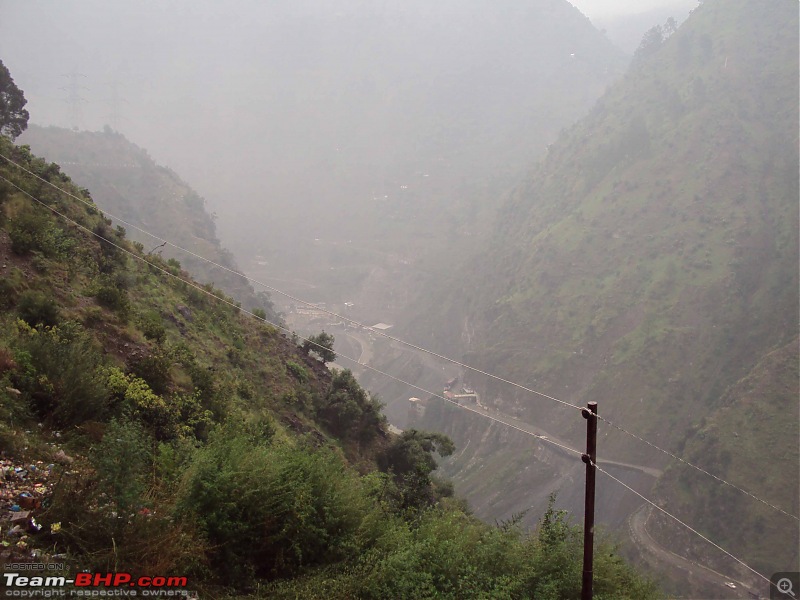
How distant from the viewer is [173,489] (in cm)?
772

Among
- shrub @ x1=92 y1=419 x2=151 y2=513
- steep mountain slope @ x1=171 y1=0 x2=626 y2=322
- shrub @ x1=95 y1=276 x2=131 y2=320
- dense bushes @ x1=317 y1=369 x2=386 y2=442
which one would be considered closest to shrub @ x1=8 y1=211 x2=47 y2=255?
shrub @ x1=95 y1=276 x2=131 y2=320

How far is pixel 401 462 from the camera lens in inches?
789

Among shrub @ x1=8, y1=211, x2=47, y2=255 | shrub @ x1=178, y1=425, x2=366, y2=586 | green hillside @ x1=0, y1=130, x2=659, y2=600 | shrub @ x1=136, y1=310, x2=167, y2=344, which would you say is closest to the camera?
green hillside @ x1=0, y1=130, x2=659, y2=600

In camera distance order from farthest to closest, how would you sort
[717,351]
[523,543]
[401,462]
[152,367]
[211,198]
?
[211,198]
[717,351]
[401,462]
[152,367]
[523,543]

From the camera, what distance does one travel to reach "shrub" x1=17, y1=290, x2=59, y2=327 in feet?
35.5

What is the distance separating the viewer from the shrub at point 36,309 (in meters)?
10.8

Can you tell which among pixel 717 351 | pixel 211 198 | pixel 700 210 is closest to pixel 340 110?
pixel 211 198

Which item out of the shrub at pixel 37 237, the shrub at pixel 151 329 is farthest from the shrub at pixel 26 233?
the shrub at pixel 151 329

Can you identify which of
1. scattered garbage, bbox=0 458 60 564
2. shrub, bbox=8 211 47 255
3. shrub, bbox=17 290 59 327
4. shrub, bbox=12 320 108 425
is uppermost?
shrub, bbox=8 211 47 255

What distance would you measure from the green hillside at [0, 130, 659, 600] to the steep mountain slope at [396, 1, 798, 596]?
41.9m

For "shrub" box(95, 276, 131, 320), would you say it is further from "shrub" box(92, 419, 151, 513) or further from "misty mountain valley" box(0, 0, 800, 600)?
"shrub" box(92, 419, 151, 513)

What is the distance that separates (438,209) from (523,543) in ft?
455

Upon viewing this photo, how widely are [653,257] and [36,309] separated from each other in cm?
7384

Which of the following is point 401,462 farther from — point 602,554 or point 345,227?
point 345,227
